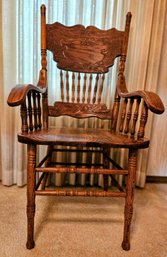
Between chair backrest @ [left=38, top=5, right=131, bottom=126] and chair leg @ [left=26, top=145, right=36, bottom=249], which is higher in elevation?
chair backrest @ [left=38, top=5, right=131, bottom=126]

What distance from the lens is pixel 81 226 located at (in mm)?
940

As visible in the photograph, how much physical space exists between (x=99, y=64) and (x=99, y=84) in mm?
146

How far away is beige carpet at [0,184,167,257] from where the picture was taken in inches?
31.1

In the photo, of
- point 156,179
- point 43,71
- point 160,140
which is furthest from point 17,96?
point 156,179

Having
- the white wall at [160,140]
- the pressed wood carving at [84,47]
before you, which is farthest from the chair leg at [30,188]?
the white wall at [160,140]

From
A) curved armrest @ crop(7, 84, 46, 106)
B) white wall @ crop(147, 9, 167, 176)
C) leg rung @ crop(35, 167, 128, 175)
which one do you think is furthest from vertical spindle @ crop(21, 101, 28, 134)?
white wall @ crop(147, 9, 167, 176)

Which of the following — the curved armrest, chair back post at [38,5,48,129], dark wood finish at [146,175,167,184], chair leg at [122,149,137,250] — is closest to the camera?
the curved armrest

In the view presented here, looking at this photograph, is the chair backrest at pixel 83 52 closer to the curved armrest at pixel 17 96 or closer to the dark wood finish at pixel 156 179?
the curved armrest at pixel 17 96

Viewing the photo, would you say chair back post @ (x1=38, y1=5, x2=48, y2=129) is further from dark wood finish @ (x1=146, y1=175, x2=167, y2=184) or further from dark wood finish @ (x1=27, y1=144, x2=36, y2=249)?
dark wood finish @ (x1=146, y1=175, x2=167, y2=184)

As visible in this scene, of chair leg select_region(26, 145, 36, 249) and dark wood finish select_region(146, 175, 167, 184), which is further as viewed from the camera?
dark wood finish select_region(146, 175, 167, 184)

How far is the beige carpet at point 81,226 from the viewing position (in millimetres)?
789

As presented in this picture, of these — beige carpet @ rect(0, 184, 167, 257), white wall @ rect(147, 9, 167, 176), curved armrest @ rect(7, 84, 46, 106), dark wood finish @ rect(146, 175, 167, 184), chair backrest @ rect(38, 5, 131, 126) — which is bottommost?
dark wood finish @ rect(146, 175, 167, 184)

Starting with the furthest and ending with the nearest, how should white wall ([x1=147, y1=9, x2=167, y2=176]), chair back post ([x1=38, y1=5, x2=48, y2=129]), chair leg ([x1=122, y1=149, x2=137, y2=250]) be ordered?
white wall ([x1=147, y1=9, x2=167, y2=176]) → chair back post ([x1=38, y1=5, x2=48, y2=129]) → chair leg ([x1=122, y1=149, x2=137, y2=250])

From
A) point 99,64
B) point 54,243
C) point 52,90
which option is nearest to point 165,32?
point 99,64
